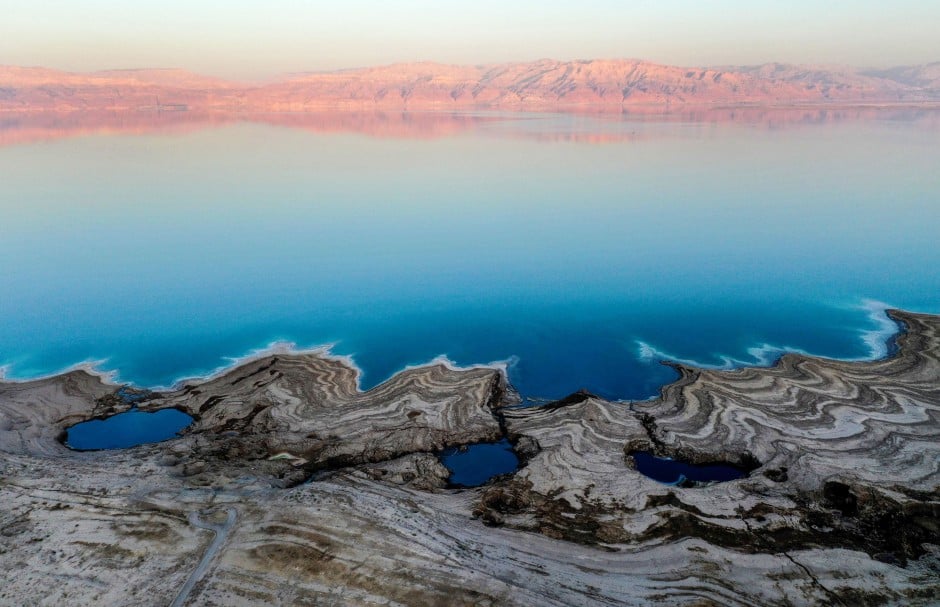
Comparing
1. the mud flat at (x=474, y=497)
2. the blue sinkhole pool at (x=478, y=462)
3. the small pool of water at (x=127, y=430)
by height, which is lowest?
the blue sinkhole pool at (x=478, y=462)

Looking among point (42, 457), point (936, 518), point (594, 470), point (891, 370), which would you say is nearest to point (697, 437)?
point (594, 470)

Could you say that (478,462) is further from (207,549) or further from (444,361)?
(207,549)

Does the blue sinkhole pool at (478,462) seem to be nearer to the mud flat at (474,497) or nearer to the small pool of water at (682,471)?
the mud flat at (474,497)

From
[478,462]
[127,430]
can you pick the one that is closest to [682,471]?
[478,462]

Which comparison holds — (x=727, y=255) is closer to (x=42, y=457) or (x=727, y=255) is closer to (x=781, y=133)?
(x=42, y=457)

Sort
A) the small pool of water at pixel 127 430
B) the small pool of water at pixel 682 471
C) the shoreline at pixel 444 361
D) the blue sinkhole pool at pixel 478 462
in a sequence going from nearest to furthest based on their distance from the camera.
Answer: the small pool of water at pixel 682 471
the blue sinkhole pool at pixel 478 462
the small pool of water at pixel 127 430
the shoreline at pixel 444 361

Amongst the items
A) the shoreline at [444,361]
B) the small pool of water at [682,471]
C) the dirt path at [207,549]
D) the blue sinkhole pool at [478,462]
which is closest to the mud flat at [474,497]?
the dirt path at [207,549]

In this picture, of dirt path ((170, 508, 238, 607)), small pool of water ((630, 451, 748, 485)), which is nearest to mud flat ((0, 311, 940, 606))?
dirt path ((170, 508, 238, 607))
